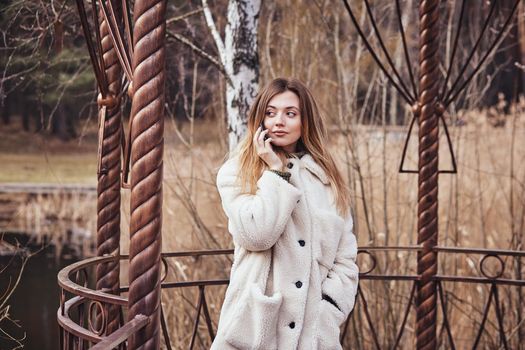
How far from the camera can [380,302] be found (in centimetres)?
520

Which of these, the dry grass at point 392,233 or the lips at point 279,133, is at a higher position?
the lips at point 279,133

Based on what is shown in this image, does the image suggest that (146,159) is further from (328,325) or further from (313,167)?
(328,325)

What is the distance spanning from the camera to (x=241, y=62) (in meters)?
4.15

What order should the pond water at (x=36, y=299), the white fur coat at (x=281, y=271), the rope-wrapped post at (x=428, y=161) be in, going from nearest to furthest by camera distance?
the white fur coat at (x=281, y=271) → the rope-wrapped post at (x=428, y=161) → the pond water at (x=36, y=299)

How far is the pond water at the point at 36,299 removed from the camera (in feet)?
24.2

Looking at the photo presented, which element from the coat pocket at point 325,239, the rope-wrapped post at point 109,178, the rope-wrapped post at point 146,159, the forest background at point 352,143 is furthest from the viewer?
the forest background at point 352,143

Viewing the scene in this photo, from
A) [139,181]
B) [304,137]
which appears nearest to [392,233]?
[304,137]

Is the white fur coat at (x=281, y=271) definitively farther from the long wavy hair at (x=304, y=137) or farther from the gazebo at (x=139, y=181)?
the gazebo at (x=139, y=181)

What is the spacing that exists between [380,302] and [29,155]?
9409 millimetres

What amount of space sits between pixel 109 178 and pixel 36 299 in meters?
5.49

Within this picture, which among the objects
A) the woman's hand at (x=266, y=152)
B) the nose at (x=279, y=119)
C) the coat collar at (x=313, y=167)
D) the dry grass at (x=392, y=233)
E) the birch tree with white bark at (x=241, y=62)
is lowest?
the dry grass at (x=392, y=233)

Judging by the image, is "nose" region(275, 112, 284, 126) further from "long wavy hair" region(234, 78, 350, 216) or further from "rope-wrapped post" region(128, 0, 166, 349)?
"rope-wrapped post" region(128, 0, 166, 349)

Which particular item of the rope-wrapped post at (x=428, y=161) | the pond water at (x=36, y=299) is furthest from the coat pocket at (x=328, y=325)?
the pond water at (x=36, y=299)

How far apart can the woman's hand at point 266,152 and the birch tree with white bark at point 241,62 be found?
68.3 inches
